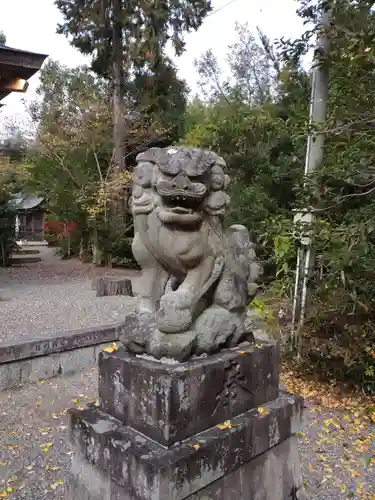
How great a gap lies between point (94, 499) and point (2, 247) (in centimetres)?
1144

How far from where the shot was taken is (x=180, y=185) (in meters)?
1.78

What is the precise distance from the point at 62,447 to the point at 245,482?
5.44ft

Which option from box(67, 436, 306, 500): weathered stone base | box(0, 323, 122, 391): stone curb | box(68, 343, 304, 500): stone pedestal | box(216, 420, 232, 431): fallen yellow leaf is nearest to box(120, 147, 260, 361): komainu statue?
box(68, 343, 304, 500): stone pedestal

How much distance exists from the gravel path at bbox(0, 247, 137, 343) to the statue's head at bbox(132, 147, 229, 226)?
304 centimetres

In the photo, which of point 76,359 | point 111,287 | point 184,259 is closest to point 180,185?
point 184,259

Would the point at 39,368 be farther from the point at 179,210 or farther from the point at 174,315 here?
the point at 179,210

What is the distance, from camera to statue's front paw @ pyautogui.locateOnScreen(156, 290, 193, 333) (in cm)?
179

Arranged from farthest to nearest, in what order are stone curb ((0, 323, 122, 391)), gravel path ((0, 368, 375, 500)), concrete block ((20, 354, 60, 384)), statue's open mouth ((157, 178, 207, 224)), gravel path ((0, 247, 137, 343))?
gravel path ((0, 247, 137, 343)) < concrete block ((20, 354, 60, 384)) < stone curb ((0, 323, 122, 391)) < gravel path ((0, 368, 375, 500)) < statue's open mouth ((157, 178, 207, 224))

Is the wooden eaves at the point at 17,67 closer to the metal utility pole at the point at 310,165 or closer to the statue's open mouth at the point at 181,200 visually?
the metal utility pole at the point at 310,165

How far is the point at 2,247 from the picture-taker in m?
12.1

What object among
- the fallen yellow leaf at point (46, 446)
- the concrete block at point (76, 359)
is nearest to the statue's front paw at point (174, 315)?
the fallen yellow leaf at point (46, 446)

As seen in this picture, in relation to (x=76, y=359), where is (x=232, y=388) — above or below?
above

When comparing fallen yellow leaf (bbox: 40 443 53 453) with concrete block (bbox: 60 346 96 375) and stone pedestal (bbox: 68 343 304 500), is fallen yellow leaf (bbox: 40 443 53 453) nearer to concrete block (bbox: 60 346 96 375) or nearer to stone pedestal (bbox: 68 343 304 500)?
stone pedestal (bbox: 68 343 304 500)

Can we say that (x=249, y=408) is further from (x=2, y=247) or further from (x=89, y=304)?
(x=2, y=247)
